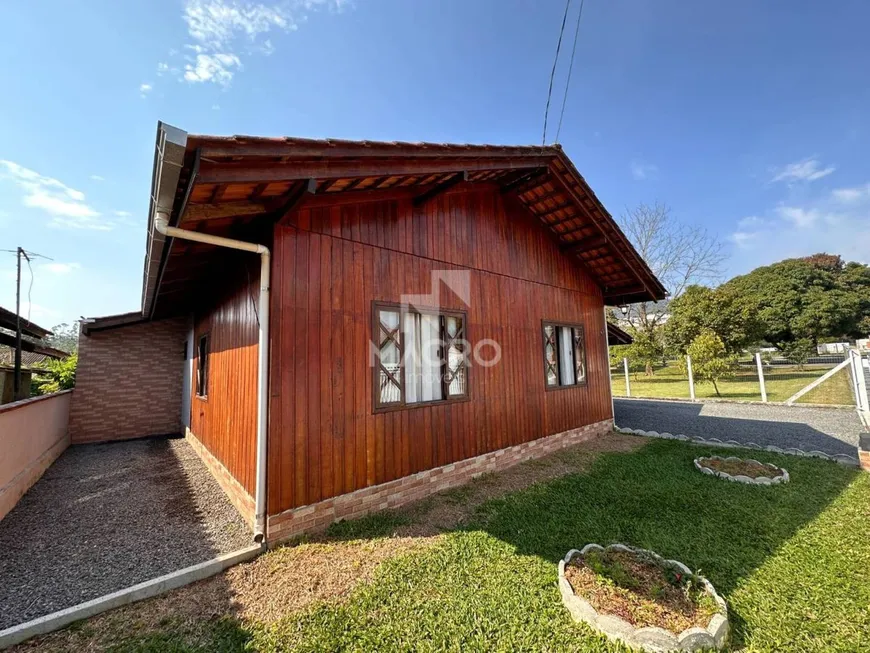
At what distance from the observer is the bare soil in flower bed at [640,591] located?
88.5 inches

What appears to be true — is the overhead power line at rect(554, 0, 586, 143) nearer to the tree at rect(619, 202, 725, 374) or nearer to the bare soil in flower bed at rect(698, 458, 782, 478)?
the bare soil in flower bed at rect(698, 458, 782, 478)

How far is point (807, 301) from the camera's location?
25.6 meters

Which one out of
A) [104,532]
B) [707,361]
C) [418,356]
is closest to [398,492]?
[418,356]

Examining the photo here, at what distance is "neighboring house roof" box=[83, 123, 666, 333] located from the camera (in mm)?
2407

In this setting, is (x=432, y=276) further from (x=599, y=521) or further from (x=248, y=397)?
(x=599, y=521)

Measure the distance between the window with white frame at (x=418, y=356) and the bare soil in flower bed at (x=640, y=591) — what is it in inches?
96.6

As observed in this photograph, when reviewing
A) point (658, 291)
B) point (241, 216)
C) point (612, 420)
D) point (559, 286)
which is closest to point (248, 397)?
point (241, 216)

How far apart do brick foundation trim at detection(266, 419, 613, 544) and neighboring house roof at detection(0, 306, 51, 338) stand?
9.15m

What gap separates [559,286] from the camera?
23.8ft

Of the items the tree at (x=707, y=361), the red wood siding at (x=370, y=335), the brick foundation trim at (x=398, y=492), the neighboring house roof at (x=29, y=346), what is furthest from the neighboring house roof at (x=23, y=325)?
the tree at (x=707, y=361)

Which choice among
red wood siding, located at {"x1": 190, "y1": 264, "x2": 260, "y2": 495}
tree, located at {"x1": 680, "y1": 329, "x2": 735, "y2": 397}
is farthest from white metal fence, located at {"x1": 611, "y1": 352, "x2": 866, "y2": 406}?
red wood siding, located at {"x1": 190, "y1": 264, "x2": 260, "y2": 495}

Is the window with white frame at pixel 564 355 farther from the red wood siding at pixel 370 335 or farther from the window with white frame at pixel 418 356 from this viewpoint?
the window with white frame at pixel 418 356

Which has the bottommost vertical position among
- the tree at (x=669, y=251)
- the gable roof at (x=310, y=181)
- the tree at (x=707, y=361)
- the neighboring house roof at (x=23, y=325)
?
the tree at (x=707, y=361)

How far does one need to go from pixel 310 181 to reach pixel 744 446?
8.36 metres
